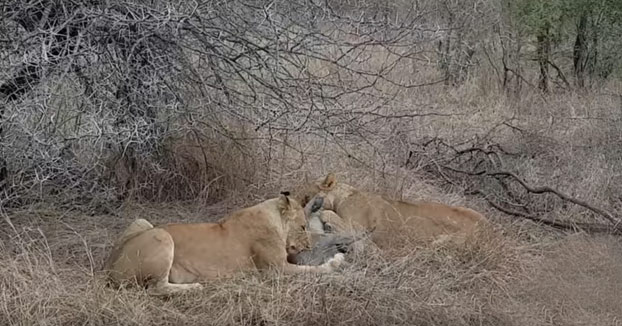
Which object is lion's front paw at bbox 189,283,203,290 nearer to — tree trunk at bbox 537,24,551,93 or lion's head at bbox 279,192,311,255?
lion's head at bbox 279,192,311,255

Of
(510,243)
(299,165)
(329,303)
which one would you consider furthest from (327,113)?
(329,303)

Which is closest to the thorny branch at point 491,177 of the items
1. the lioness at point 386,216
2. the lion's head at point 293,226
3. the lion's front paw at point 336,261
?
the lioness at point 386,216

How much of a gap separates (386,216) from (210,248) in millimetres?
1434

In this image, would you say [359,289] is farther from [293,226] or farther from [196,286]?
[196,286]

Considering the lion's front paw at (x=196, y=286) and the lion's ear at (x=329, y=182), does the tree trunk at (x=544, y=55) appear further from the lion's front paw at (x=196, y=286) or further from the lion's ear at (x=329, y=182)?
the lion's front paw at (x=196, y=286)

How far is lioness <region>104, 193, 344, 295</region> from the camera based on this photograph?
5.33m

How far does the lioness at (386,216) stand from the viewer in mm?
6309

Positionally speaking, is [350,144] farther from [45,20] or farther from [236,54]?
[45,20]

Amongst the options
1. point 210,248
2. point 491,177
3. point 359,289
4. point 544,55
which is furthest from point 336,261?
point 544,55

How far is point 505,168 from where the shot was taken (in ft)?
27.0

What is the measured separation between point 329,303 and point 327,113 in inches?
98.5

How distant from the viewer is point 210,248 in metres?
5.60

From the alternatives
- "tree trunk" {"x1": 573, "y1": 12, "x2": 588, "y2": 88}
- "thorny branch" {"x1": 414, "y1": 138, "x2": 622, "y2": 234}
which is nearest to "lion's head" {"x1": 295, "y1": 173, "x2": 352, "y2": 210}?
"thorny branch" {"x1": 414, "y1": 138, "x2": 622, "y2": 234}

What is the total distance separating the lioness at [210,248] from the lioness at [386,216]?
54 cm
